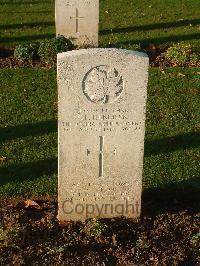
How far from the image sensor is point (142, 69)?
4941mm

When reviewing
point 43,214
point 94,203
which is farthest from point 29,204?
point 94,203

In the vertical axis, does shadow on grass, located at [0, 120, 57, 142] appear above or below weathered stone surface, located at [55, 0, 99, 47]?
below

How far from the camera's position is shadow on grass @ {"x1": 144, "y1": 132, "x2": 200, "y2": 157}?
7383 mm

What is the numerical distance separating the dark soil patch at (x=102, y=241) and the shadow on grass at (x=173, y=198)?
20cm

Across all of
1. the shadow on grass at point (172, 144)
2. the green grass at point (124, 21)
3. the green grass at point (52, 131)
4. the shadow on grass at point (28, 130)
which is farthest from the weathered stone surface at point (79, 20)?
the shadow on grass at point (172, 144)

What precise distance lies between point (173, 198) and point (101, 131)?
162 cm

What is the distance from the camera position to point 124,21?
48.0 ft

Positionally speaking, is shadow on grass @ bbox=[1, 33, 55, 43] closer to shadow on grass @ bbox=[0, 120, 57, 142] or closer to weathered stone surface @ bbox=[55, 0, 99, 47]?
weathered stone surface @ bbox=[55, 0, 99, 47]

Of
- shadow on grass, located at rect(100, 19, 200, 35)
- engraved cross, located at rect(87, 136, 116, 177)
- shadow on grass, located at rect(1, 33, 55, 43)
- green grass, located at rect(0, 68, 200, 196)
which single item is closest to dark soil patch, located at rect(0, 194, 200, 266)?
engraved cross, located at rect(87, 136, 116, 177)

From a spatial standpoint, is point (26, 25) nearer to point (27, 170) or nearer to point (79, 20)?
point (79, 20)

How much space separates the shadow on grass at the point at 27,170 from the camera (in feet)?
22.0

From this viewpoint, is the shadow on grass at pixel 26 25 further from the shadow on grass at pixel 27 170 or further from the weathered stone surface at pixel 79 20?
the shadow on grass at pixel 27 170

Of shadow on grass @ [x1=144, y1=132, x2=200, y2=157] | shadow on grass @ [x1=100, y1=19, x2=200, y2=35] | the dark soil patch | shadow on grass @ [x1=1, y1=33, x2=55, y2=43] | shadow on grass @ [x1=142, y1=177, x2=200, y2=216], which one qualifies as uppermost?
shadow on grass @ [x1=100, y1=19, x2=200, y2=35]

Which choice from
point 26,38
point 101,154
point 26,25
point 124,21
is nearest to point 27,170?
point 101,154
